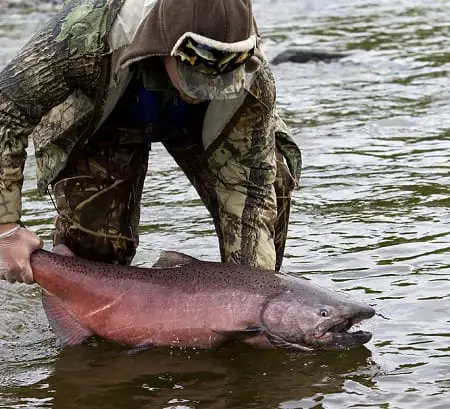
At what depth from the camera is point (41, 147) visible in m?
4.81

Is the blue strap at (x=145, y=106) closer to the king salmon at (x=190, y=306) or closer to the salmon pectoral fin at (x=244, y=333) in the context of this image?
the king salmon at (x=190, y=306)

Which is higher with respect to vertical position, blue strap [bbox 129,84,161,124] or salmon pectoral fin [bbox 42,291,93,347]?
blue strap [bbox 129,84,161,124]

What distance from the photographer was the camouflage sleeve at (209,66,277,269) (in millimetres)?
4688

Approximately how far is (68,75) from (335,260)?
2061 millimetres

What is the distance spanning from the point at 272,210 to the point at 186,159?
48 cm

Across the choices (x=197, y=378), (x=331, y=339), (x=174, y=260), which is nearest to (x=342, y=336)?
(x=331, y=339)

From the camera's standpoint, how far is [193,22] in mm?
3871

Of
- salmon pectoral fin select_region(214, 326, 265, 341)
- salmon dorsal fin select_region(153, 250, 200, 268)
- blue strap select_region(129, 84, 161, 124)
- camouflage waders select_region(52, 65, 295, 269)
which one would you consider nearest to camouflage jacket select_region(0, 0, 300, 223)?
blue strap select_region(129, 84, 161, 124)

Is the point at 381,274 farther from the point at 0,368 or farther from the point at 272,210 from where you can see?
the point at 0,368

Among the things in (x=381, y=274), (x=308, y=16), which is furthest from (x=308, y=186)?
(x=308, y=16)

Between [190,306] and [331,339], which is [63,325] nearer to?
[190,306]

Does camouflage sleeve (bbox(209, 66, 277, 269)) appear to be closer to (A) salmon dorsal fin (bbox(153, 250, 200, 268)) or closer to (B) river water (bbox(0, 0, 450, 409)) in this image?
(A) salmon dorsal fin (bbox(153, 250, 200, 268))

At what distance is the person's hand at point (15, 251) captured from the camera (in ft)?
14.5

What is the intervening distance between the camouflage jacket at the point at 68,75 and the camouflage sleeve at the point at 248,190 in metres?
0.18
